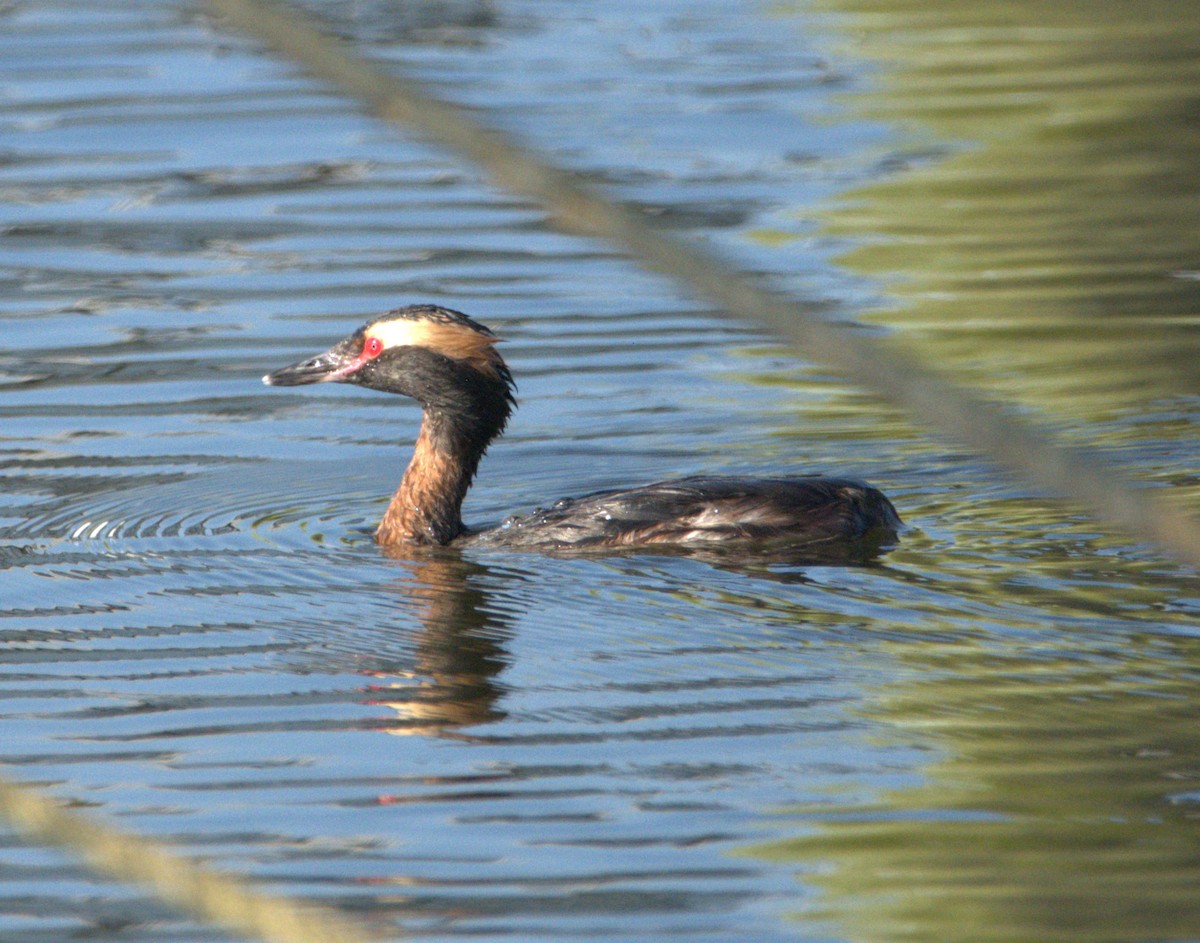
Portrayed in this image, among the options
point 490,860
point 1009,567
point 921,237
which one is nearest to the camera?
point 490,860

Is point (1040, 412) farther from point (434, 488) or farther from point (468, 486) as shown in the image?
point (434, 488)

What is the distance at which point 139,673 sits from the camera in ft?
22.0

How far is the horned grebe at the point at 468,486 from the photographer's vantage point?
26.9ft

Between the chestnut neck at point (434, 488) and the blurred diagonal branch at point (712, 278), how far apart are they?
7.27m

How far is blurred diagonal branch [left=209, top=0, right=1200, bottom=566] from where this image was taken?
4.30 feet

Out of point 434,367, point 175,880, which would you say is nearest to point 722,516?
point 434,367

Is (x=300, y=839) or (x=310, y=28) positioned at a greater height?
(x=310, y=28)

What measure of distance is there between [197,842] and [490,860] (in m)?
0.75

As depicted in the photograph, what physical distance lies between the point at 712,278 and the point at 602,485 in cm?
796

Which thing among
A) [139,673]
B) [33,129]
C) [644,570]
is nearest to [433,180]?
[33,129]

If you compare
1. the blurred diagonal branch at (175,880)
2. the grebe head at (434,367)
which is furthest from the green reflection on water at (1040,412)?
the blurred diagonal branch at (175,880)

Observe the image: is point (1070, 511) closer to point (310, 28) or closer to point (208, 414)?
point (208, 414)

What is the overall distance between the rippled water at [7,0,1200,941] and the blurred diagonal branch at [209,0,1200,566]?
455 millimetres

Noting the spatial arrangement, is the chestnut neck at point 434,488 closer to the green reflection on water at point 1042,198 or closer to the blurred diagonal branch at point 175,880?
the green reflection on water at point 1042,198
